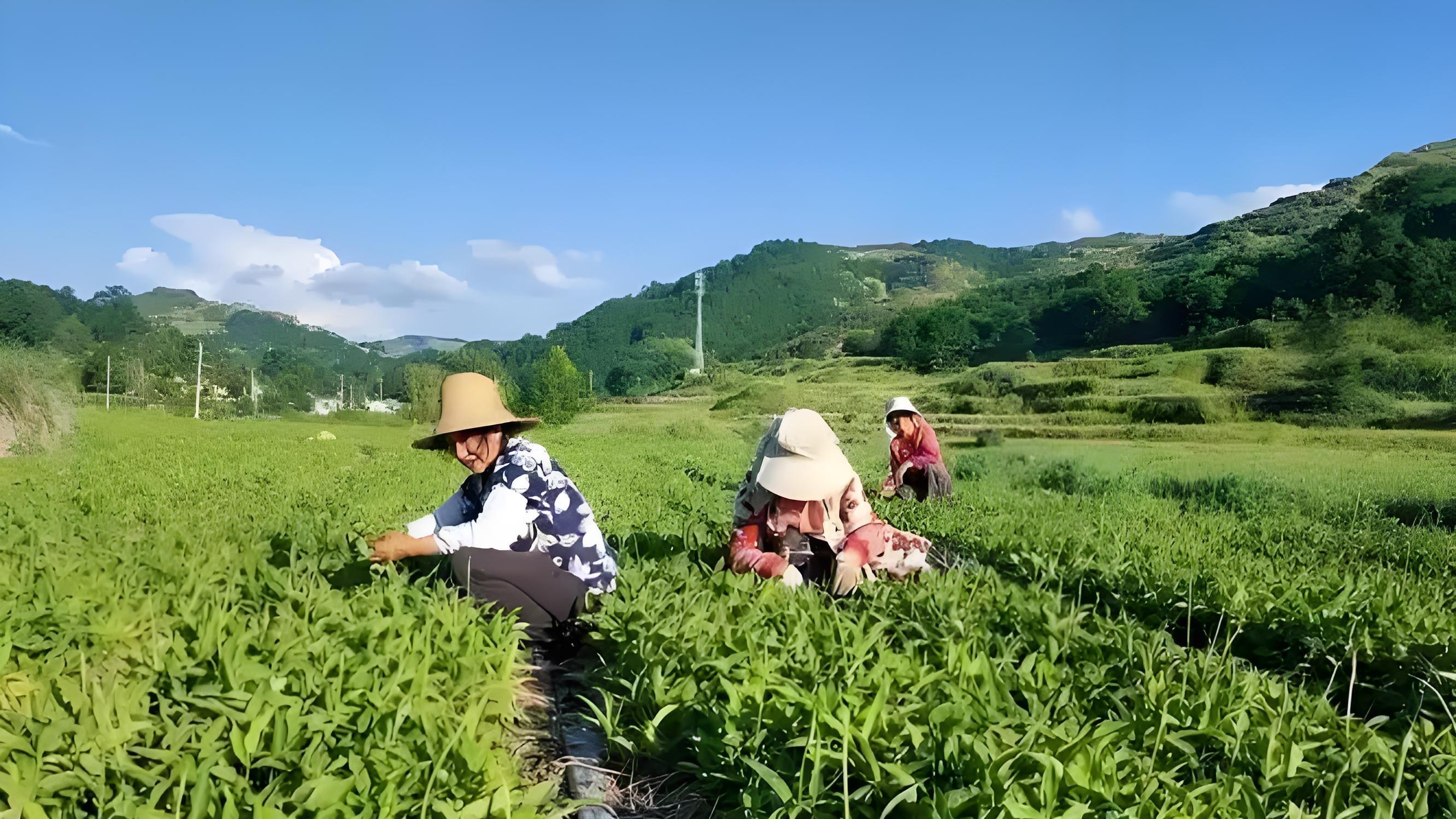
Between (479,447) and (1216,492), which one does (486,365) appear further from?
(1216,492)

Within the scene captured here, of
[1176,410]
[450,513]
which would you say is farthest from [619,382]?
[450,513]

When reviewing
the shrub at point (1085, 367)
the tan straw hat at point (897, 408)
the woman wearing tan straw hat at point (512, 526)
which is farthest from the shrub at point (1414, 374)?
the woman wearing tan straw hat at point (512, 526)

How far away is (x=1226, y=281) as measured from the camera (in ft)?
22.0

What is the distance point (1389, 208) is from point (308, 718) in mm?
7187

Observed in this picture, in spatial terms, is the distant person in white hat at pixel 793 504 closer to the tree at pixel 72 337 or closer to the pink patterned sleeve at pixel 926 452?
the pink patterned sleeve at pixel 926 452

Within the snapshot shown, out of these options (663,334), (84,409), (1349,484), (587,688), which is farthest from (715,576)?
(663,334)

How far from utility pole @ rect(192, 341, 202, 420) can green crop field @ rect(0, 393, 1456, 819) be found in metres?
1.04

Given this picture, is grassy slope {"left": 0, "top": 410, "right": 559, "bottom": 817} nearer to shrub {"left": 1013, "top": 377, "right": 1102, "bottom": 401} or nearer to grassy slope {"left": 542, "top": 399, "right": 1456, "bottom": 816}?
A: grassy slope {"left": 542, "top": 399, "right": 1456, "bottom": 816}

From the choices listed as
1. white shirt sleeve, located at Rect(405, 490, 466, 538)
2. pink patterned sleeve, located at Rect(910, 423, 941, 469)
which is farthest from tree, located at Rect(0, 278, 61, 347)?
pink patterned sleeve, located at Rect(910, 423, 941, 469)

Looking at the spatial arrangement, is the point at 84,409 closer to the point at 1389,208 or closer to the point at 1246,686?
the point at 1246,686

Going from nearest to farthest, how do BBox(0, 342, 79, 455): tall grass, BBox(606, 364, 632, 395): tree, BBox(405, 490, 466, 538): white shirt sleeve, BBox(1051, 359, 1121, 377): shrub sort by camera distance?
BBox(405, 490, 466, 538): white shirt sleeve < BBox(0, 342, 79, 455): tall grass < BBox(1051, 359, 1121, 377): shrub < BBox(606, 364, 632, 395): tree

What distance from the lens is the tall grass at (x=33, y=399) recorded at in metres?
4.50

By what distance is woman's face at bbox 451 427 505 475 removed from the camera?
3.21m

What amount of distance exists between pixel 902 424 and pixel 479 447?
3.96 m
